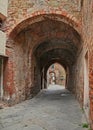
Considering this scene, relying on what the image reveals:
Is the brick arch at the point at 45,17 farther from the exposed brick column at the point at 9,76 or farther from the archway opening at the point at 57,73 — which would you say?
the archway opening at the point at 57,73

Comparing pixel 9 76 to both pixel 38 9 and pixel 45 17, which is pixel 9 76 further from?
pixel 38 9

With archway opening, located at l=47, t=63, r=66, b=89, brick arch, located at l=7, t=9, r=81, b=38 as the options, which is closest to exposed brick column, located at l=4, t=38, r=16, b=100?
brick arch, located at l=7, t=9, r=81, b=38

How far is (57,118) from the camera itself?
25.1 feet

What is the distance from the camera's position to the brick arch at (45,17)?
10180 millimetres

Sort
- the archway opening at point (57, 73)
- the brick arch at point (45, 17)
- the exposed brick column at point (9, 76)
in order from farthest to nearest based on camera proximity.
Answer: the archway opening at point (57, 73) < the exposed brick column at point (9, 76) < the brick arch at point (45, 17)

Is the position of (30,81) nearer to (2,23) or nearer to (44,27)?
(44,27)

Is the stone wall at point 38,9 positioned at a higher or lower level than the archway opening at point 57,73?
higher

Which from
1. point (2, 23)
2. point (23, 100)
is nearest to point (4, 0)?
point (2, 23)

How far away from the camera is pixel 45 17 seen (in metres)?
10.6

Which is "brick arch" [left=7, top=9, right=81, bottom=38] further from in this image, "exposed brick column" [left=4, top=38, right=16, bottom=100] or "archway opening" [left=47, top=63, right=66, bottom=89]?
"archway opening" [left=47, top=63, right=66, bottom=89]

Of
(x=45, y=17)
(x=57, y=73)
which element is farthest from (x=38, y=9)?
(x=57, y=73)

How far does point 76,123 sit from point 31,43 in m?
7.09

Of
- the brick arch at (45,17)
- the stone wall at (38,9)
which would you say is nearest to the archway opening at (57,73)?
the brick arch at (45,17)

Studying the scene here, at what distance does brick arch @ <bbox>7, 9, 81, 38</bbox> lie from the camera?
1018 cm
